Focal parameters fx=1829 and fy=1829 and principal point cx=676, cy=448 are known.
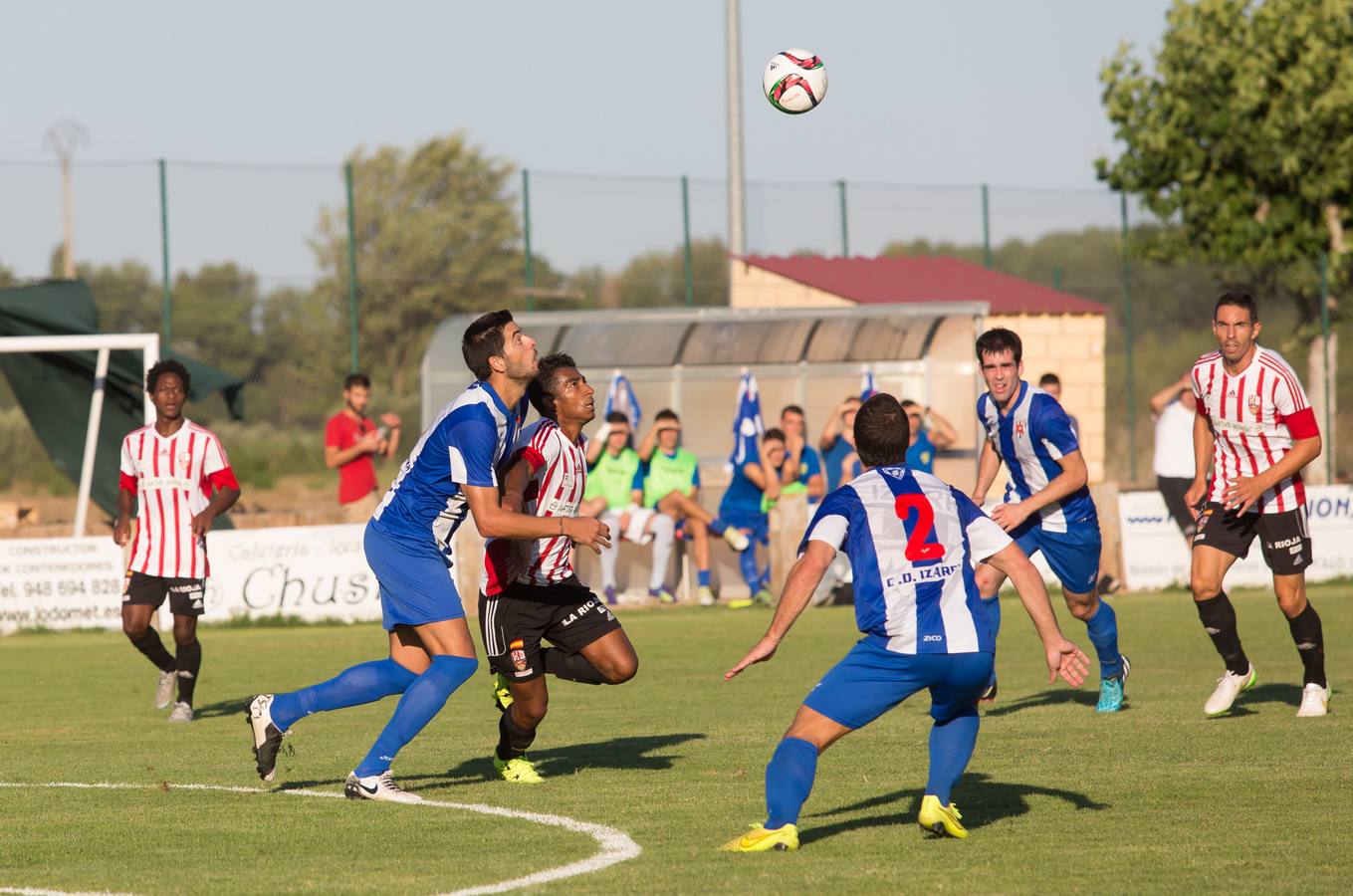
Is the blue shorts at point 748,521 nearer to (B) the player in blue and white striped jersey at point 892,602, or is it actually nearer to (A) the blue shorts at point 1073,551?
(A) the blue shorts at point 1073,551

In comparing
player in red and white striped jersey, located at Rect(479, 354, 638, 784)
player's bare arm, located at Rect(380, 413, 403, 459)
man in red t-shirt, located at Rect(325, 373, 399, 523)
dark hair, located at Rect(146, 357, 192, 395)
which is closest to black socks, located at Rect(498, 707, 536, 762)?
player in red and white striped jersey, located at Rect(479, 354, 638, 784)

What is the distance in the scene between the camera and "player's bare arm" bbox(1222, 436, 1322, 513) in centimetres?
928

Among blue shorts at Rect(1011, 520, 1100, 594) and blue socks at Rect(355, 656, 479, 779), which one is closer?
blue socks at Rect(355, 656, 479, 779)

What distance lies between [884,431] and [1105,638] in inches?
163

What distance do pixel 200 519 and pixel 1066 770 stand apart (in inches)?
204

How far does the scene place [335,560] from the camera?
56.1 feet

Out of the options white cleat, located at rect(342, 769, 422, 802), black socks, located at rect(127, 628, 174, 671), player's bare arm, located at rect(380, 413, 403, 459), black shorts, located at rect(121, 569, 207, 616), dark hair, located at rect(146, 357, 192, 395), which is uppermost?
dark hair, located at rect(146, 357, 192, 395)

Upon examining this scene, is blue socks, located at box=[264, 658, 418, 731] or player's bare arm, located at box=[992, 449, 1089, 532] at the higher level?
player's bare arm, located at box=[992, 449, 1089, 532]

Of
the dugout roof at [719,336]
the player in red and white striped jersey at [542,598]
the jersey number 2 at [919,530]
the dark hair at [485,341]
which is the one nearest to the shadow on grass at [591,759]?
the player in red and white striped jersey at [542,598]

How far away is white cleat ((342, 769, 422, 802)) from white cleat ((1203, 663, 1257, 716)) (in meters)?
4.42

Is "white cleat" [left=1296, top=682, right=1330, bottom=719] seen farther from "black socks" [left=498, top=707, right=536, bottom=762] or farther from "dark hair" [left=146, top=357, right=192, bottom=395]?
"dark hair" [left=146, top=357, right=192, bottom=395]

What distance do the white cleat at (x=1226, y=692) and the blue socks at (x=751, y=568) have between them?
844 centimetres

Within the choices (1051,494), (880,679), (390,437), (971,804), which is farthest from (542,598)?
(390,437)

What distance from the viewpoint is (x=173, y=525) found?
10695 mm
